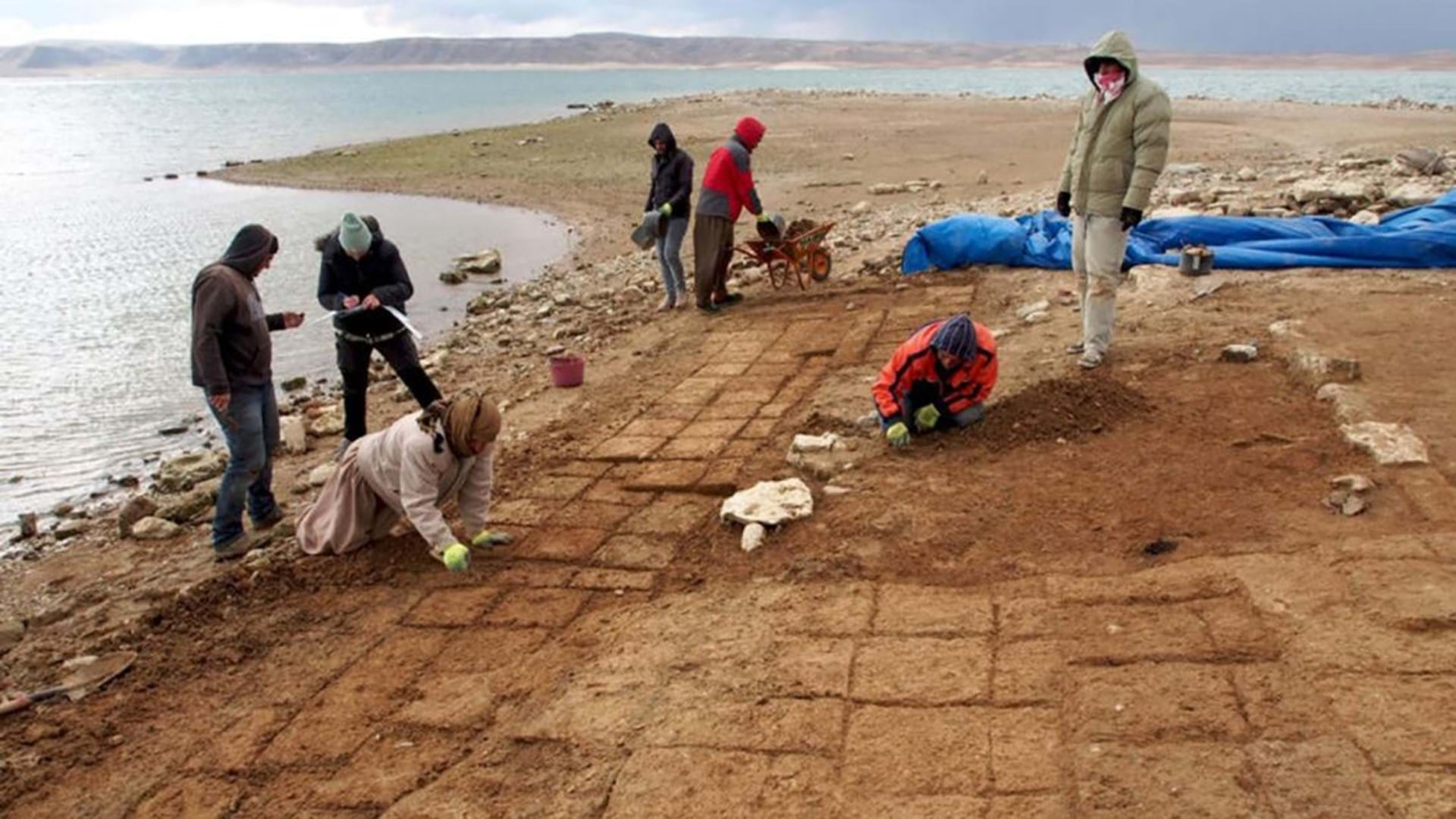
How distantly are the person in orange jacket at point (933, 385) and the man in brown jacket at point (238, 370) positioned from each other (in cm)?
304

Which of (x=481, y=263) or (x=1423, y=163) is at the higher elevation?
(x=1423, y=163)

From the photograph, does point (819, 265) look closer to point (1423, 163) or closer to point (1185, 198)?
point (1185, 198)

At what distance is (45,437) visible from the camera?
7.82 m

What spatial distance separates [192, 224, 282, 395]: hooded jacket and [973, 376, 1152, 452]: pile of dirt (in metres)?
3.53

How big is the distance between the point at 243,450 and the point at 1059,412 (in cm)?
400

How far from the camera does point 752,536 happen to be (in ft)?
14.5

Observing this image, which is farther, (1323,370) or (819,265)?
(819,265)

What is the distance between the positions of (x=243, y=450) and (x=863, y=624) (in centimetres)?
311

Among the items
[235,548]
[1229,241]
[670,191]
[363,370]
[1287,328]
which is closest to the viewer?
[235,548]

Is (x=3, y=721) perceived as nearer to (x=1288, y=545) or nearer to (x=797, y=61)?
(x=1288, y=545)

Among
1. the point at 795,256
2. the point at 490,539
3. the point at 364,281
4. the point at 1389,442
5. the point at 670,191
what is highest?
the point at 670,191

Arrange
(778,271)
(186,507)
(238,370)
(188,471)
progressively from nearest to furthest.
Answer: (238,370) < (186,507) < (188,471) < (778,271)

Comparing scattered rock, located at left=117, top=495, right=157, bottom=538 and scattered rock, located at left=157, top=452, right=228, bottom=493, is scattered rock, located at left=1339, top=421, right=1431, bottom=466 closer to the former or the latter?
scattered rock, located at left=117, top=495, right=157, bottom=538

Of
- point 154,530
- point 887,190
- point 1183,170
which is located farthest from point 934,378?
point 887,190
